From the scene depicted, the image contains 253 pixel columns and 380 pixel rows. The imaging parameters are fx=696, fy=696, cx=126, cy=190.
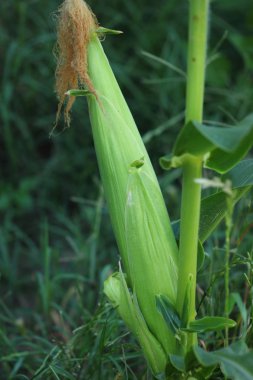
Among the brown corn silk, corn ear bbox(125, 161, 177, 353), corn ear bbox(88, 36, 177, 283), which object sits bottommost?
corn ear bbox(125, 161, 177, 353)

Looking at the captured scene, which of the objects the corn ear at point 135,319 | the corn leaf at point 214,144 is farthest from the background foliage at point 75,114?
the corn leaf at point 214,144

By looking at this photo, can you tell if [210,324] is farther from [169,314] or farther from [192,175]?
[192,175]

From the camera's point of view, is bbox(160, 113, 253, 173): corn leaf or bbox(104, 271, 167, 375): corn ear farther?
bbox(104, 271, 167, 375): corn ear

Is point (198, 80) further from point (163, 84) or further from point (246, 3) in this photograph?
point (246, 3)

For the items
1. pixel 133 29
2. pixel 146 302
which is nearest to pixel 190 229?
pixel 146 302

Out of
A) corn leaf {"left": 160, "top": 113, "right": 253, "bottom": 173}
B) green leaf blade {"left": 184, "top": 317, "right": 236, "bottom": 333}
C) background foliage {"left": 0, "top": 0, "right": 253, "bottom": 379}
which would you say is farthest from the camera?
background foliage {"left": 0, "top": 0, "right": 253, "bottom": 379}

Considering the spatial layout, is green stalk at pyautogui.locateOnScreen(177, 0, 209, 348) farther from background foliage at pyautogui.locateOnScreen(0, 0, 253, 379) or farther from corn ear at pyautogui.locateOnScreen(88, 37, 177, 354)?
background foliage at pyautogui.locateOnScreen(0, 0, 253, 379)

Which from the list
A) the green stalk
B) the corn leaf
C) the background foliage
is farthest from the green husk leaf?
the background foliage
